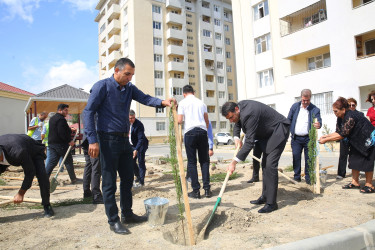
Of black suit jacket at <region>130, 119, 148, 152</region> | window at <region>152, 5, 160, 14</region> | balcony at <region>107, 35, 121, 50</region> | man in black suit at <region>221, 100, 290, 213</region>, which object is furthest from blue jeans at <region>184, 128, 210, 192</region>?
balcony at <region>107, 35, 121, 50</region>

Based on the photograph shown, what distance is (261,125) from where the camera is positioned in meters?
3.94

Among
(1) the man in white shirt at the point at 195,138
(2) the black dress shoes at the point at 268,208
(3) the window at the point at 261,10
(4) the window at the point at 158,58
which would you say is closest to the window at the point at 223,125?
(4) the window at the point at 158,58

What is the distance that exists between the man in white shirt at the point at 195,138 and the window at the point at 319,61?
1595 centimetres

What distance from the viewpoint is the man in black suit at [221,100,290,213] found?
3727 millimetres

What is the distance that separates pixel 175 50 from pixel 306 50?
23779mm

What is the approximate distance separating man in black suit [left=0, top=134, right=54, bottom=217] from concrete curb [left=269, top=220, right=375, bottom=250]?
319 centimetres

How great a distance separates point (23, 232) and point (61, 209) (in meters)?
0.97

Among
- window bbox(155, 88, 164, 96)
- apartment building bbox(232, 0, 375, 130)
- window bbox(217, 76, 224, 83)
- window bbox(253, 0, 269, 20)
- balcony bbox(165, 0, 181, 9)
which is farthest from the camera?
window bbox(217, 76, 224, 83)

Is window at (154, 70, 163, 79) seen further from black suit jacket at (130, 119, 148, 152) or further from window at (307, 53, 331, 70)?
black suit jacket at (130, 119, 148, 152)

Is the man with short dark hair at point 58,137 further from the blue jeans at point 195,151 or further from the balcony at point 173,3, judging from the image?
the balcony at point 173,3

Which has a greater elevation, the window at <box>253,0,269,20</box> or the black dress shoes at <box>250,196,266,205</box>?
the window at <box>253,0,269,20</box>

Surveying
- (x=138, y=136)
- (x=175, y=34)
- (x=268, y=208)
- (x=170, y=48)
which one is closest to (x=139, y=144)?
(x=138, y=136)

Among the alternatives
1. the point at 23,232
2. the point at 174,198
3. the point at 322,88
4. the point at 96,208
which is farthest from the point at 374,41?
the point at 23,232

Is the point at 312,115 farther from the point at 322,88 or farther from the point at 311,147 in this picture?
the point at 322,88
